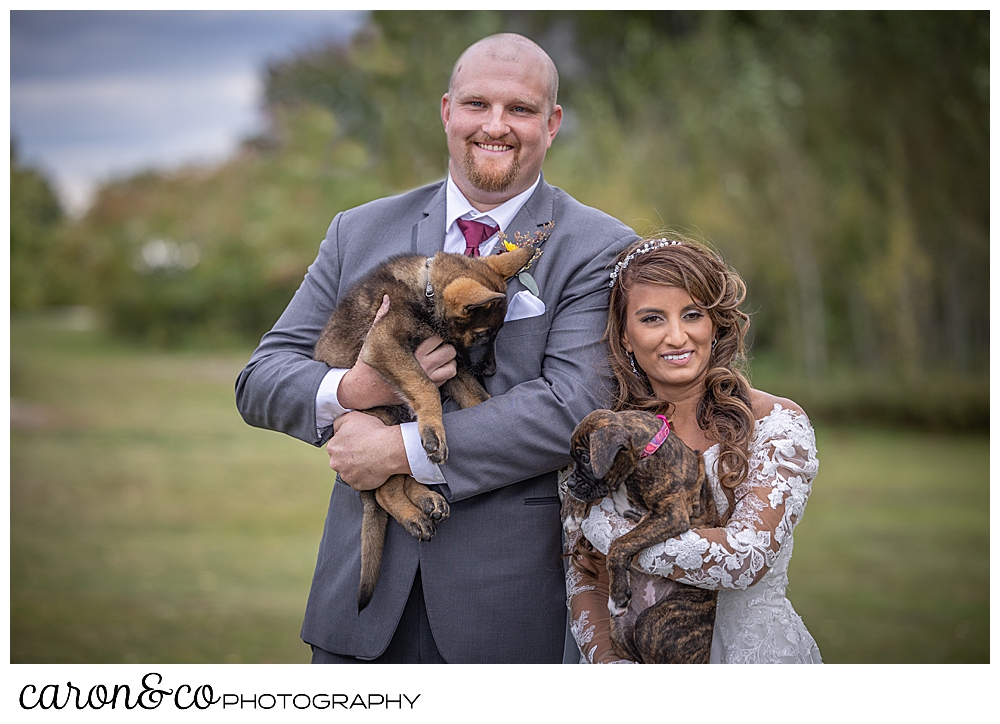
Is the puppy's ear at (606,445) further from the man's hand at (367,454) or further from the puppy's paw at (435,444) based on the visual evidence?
the man's hand at (367,454)

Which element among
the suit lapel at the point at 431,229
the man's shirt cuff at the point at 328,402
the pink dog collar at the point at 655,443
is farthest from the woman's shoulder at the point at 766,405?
the man's shirt cuff at the point at 328,402

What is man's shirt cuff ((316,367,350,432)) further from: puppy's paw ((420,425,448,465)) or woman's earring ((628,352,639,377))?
woman's earring ((628,352,639,377))

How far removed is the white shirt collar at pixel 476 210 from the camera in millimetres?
2889

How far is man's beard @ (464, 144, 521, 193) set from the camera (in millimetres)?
2791

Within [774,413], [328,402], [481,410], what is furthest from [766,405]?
[328,402]

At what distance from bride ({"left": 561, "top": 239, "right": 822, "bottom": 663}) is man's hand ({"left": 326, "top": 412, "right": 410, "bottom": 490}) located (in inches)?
23.9

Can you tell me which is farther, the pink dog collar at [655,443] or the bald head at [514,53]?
the bald head at [514,53]

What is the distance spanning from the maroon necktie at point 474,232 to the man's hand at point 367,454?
0.74m

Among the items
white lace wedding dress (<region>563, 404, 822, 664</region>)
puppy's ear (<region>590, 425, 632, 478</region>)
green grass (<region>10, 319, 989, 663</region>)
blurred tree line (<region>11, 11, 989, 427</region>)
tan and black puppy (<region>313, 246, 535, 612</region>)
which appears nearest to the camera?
puppy's ear (<region>590, 425, 632, 478</region>)

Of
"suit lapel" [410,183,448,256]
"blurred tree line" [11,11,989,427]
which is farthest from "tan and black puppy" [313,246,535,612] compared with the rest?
"blurred tree line" [11,11,989,427]

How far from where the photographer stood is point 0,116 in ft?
12.3

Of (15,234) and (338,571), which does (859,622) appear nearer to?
(338,571)

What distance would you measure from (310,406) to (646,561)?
3.86 feet
